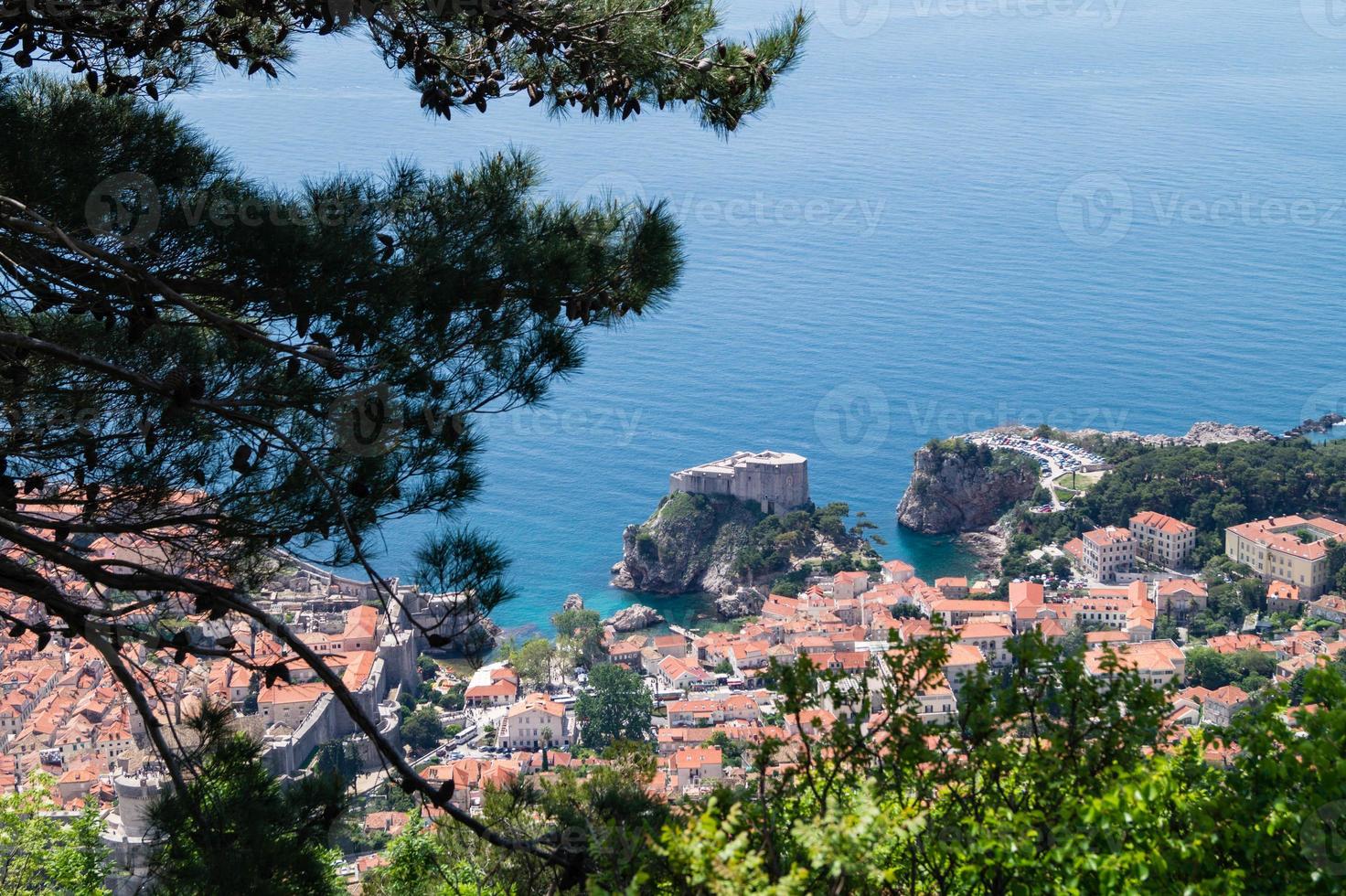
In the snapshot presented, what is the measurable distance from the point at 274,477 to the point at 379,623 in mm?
12753

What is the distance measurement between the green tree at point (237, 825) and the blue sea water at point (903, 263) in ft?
30.6

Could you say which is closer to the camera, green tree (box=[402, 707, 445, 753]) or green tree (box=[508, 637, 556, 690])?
green tree (box=[402, 707, 445, 753])

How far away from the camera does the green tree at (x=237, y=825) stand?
Result: 7.89 feet

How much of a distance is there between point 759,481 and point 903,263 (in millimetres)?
15682

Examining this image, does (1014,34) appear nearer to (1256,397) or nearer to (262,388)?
(1256,397)

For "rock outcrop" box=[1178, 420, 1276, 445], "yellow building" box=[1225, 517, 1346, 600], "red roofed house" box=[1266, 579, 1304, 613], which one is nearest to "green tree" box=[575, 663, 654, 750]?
"red roofed house" box=[1266, 579, 1304, 613]

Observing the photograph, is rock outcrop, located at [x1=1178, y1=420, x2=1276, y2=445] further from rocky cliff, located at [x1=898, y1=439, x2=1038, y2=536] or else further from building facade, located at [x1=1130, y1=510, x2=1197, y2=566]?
building facade, located at [x1=1130, y1=510, x2=1197, y2=566]

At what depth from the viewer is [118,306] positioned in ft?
9.37

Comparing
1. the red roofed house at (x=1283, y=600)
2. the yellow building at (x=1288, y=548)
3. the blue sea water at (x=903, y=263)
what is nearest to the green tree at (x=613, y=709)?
the blue sea water at (x=903, y=263)

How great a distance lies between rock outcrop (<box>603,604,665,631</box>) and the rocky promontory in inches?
50.7

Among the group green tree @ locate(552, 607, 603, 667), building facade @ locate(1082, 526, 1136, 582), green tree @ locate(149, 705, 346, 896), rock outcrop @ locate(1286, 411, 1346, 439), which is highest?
green tree @ locate(149, 705, 346, 896)

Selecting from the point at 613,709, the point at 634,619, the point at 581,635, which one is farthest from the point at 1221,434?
the point at 613,709

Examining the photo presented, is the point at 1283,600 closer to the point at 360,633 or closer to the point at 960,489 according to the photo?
the point at 960,489

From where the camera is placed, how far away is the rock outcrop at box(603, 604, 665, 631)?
57.2 feet
